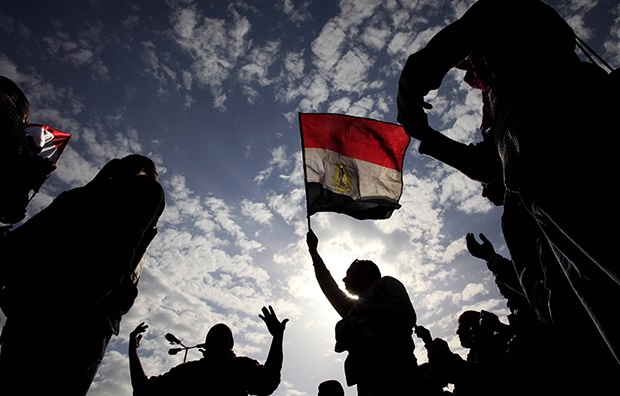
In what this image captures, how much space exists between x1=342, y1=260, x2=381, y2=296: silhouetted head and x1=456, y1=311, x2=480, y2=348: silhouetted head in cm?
316

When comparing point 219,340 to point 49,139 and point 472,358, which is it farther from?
point 49,139

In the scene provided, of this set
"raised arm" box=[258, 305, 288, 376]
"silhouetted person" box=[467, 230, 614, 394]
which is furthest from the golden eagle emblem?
"raised arm" box=[258, 305, 288, 376]

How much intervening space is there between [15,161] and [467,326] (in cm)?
741

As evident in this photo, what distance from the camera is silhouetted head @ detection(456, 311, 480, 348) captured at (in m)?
5.52

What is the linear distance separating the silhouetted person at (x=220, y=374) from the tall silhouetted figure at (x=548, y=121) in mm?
2835

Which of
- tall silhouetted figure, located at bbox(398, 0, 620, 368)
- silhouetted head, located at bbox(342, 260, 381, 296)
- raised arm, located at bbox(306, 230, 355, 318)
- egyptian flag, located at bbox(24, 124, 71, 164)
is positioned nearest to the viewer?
tall silhouetted figure, located at bbox(398, 0, 620, 368)

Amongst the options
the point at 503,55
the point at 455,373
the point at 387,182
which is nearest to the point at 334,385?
the point at 455,373

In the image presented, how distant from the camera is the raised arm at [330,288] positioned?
2.97 meters

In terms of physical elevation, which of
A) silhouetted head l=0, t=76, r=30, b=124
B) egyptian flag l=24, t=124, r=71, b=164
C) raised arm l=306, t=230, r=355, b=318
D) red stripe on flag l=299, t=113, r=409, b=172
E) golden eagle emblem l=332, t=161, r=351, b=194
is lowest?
raised arm l=306, t=230, r=355, b=318

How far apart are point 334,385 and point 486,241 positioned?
3.23 meters

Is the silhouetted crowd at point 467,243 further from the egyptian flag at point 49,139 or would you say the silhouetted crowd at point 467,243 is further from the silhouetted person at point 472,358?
the egyptian flag at point 49,139

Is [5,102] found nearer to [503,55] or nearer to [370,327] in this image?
[370,327]

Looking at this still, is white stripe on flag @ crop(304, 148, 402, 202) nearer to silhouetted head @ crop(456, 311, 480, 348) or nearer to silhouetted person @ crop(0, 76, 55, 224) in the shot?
silhouetted head @ crop(456, 311, 480, 348)

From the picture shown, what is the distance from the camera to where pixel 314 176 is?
533 cm
